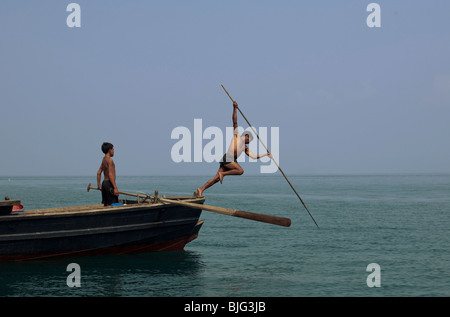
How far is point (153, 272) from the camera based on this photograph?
13.3 meters

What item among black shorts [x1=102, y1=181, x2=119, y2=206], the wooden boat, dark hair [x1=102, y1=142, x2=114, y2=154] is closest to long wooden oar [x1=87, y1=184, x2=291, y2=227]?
the wooden boat

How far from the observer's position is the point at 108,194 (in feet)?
45.6

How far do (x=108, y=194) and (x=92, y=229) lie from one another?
3.30 ft

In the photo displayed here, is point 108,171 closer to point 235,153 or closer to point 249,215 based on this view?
point 235,153

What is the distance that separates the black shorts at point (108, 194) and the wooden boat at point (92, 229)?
33cm

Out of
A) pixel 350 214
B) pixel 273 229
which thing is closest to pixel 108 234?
pixel 273 229

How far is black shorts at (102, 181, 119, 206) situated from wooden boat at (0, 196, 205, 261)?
0.33 m

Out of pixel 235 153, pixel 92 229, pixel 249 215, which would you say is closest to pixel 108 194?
pixel 92 229

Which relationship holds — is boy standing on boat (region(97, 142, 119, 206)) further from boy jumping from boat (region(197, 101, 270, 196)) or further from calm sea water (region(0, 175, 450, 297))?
boy jumping from boat (region(197, 101, 270, 196))

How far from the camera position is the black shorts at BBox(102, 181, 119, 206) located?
13.8 meters

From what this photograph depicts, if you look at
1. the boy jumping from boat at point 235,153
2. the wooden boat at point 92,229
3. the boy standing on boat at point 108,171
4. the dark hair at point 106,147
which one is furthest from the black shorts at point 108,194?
the boy jumping from boat at point 235,153

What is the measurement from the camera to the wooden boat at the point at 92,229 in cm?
1280
